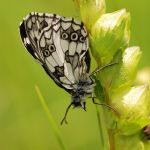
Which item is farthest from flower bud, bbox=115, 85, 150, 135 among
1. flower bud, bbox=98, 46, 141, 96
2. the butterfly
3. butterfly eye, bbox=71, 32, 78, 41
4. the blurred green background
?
the blurred green background

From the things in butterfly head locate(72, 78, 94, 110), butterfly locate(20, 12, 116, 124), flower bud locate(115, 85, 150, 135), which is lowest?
flower bud locate(115, 85, 150, 135)

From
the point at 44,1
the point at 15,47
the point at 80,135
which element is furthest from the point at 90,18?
the point at 44,1

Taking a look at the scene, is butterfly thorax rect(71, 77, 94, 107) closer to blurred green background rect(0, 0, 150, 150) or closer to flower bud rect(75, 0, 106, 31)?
flower bud rect(75, 0, 106, 31)

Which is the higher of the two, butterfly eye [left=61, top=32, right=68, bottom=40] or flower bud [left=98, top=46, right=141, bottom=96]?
butterfly eye [left=61, top=32, right=68, bottom=40]

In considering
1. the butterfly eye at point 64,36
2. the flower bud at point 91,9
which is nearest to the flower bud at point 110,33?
the flower bud at point 91,9

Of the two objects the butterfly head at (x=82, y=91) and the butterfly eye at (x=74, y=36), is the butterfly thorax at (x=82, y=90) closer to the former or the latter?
the butterfly head at (x=82, y=91)

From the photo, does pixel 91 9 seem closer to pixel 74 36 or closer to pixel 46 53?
pixel 74 36

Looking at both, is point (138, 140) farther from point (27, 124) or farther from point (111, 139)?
point (27, 124)
